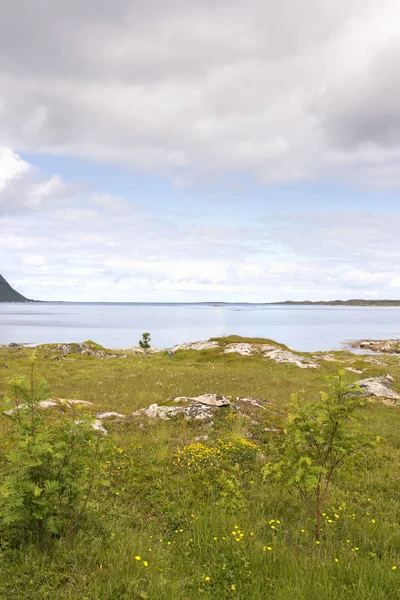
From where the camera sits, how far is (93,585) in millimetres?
5777

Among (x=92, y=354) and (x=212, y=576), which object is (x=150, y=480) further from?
(x=92, y=354)

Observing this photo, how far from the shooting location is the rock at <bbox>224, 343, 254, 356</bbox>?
169 feet

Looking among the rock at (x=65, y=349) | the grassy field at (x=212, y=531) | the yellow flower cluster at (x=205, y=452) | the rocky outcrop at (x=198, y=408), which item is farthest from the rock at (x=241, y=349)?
the yellow flower cluster at (x=205, y=452)

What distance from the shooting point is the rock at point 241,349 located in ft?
169

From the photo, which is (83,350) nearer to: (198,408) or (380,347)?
(198,408)

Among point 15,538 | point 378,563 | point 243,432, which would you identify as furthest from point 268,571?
point 243,432

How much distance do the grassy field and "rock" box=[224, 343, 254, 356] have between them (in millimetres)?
34345

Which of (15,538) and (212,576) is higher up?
(15,538)

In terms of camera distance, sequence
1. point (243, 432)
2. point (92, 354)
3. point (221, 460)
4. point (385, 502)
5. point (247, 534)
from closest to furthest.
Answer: point (247, 534) → point (385, 502) → point (221, 460) → point (243, 432) → point (92, 354)

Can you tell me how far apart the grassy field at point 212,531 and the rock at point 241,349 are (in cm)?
3434

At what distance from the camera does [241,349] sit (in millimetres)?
53281

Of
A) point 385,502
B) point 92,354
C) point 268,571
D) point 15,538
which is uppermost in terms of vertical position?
point 15,538

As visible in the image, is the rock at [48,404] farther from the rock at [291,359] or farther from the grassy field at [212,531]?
the rock at [291,359]

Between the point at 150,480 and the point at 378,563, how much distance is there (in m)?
6.37
